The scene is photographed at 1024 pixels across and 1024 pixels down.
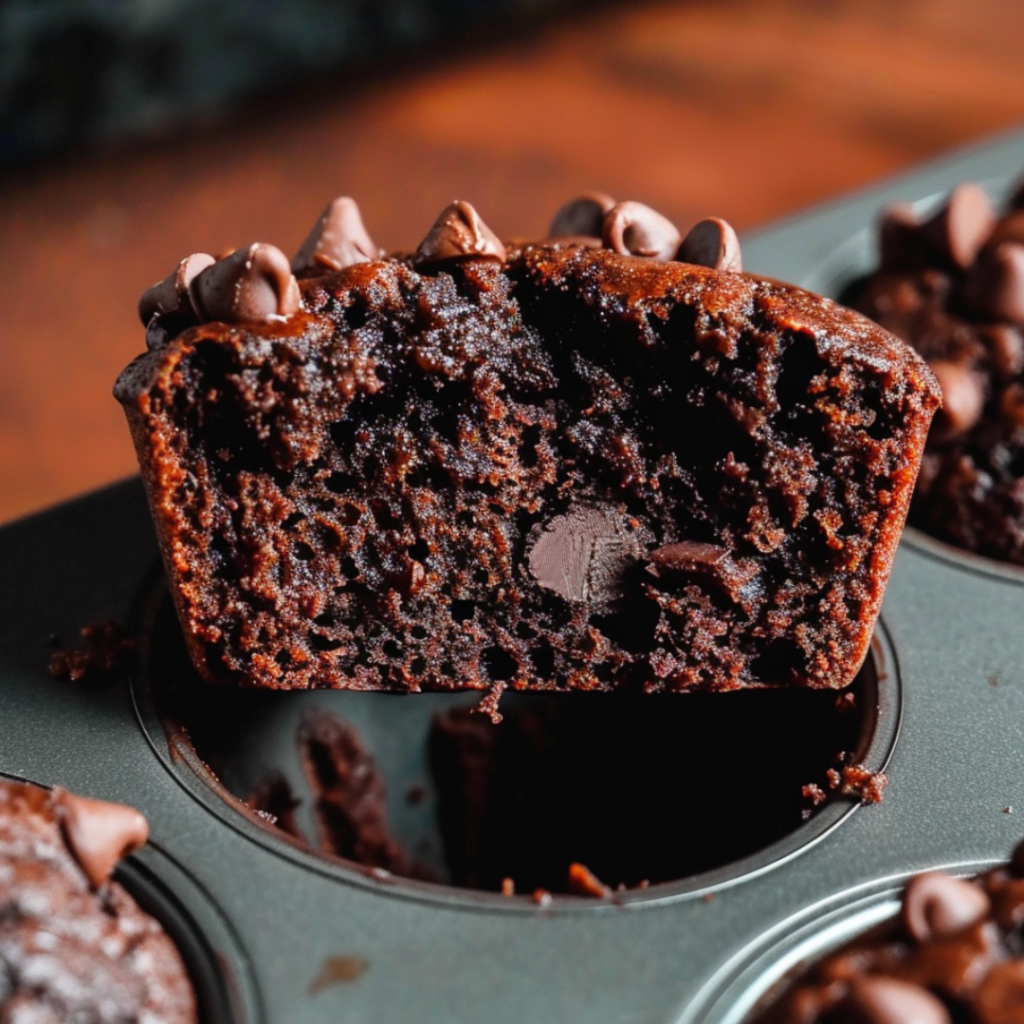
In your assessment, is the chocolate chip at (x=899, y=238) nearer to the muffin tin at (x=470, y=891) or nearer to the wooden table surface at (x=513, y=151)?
the muffin tin at (x=470, y=891)

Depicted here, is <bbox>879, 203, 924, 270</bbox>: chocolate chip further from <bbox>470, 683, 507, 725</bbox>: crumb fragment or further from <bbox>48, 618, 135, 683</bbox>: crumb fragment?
<bbox>48, 618, 135, 683</bbox>: crumb fragment

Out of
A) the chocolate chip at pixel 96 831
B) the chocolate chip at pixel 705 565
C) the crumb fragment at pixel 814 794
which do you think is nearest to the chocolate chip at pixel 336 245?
the chocolate chip at pixel 705 565

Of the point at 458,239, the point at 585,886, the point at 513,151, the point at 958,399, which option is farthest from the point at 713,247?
the point at 513,151

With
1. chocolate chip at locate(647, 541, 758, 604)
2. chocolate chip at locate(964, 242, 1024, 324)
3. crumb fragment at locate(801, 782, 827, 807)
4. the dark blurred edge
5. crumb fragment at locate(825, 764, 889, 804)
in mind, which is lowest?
crumb fragment at locate(801, 782, 827, 807)

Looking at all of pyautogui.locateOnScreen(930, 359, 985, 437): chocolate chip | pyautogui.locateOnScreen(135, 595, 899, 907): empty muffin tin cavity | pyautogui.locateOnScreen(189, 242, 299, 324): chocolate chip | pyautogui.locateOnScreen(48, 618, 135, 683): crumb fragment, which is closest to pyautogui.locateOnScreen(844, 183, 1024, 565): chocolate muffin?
pyautogui.locateOnScreen(930, 359, 985, 437): chocolate chip

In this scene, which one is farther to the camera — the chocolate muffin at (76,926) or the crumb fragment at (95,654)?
the crumb fragment at (95,654)

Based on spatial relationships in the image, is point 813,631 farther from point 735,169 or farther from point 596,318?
point 735,169

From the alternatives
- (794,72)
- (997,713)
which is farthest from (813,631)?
(794,72)

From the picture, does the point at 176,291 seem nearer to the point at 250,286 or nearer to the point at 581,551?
the point at 250,286
